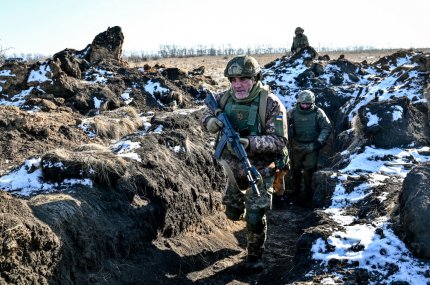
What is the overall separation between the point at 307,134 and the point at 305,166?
26.0 inches

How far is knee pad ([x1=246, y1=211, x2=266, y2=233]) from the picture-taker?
18.9 ft

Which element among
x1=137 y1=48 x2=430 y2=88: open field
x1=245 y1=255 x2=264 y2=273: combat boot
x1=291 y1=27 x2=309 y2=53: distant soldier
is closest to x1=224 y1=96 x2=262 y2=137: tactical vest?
x1=245 y1=255 x2=264 y2=273: combat boot

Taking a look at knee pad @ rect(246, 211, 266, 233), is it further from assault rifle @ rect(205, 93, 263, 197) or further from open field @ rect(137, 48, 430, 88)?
open field @ rect(137, 48, 430, 88)

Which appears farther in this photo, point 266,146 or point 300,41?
point 300,41

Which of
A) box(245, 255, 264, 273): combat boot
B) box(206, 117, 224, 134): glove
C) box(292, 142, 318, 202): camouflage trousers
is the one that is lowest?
box(245, 255, 264, 273): combat boot

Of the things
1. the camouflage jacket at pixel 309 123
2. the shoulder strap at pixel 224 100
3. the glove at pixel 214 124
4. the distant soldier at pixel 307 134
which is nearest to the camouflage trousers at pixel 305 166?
the distant soldier at pixel 307 134

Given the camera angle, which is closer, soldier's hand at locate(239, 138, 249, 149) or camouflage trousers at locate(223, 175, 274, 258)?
soldier's hand at locate(239, 138, 249, 149)

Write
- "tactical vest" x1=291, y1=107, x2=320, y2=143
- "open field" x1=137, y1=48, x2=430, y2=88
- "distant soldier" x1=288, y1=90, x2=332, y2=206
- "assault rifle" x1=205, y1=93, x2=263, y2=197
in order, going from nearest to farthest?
1. "assault rifle" x1=205, y1=93, x2=263, y2=197
2. "distant soldier" x1=288, y1=90, x2=332, y2=206
3. "tactical vest" x1=291, y1=107, x2=320, y2=143
4. "open field" x1=137, y1=48, x2=430, y2=88

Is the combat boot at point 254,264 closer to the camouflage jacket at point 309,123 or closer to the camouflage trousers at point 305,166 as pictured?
the camouflage trousers at point 305,166

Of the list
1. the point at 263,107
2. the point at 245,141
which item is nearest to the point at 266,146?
the point at 245,141

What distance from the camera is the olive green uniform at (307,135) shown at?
9.04 m

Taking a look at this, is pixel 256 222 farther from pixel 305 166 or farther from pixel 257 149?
pixel 305 166

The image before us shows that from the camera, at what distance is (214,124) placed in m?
5.86

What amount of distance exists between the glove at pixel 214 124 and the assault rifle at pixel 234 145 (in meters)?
0.05
